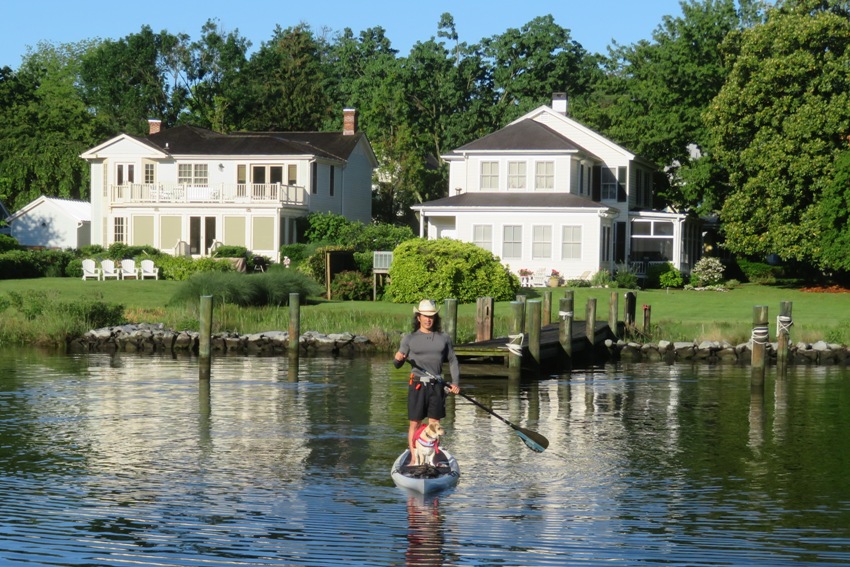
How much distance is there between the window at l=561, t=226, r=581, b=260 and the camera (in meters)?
54.6

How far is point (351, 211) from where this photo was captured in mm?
69812

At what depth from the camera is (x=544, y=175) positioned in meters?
56.2

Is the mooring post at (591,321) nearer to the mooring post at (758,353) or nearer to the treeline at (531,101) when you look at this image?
the mooring post at (758,353)

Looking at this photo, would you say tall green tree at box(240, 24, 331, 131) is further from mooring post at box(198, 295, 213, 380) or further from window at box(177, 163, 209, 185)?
mooring post at box(198, 295, 213, 380)

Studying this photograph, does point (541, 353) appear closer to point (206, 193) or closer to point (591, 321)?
point (591, 321)

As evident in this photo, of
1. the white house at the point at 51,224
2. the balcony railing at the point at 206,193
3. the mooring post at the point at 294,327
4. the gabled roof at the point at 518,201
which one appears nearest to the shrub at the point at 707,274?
the gabled roof at the point at 518,201

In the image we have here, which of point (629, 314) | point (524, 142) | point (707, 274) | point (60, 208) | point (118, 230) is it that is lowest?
point (629, 314)

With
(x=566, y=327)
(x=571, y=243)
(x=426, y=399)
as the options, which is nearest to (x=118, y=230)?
(x=571, y=243)

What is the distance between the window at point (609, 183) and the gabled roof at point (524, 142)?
6.68 feet

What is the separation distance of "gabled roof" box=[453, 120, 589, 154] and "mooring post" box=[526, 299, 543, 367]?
87.3ft

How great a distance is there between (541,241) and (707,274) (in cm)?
735

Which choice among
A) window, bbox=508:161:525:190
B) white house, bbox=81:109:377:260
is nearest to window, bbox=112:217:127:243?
white house, bbox=81:109:377:260

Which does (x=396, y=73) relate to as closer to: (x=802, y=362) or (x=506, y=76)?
(x=506, y=76)

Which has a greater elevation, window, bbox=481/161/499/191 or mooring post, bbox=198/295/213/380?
window, bbox=481/161/499/191
